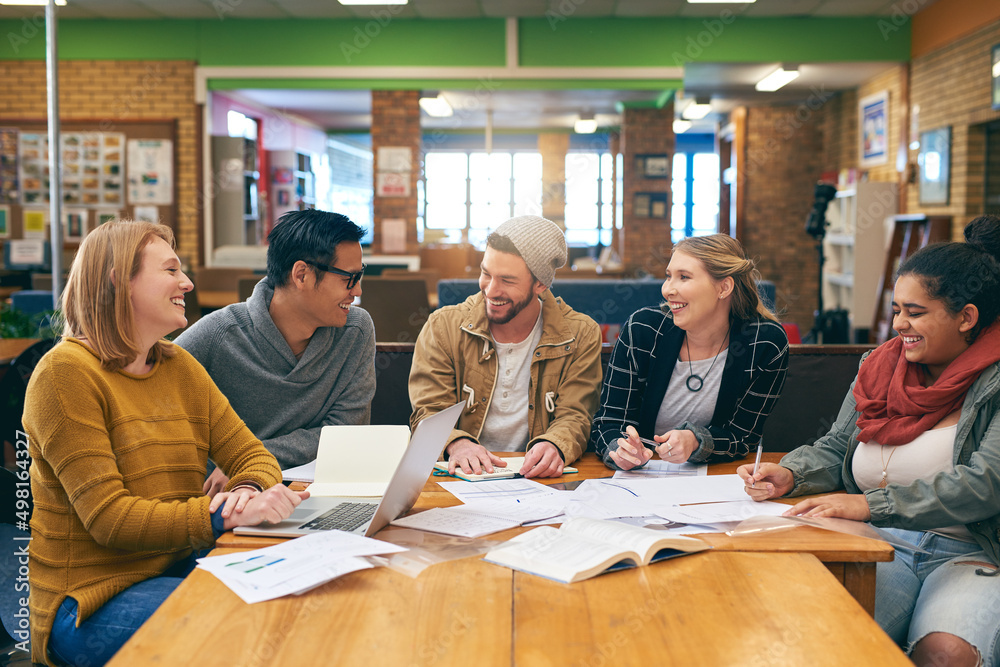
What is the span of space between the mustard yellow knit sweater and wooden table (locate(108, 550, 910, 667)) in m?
0.27

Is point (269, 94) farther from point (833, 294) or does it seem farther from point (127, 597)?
point (127, 597)

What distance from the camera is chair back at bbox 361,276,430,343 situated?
5.46 metres

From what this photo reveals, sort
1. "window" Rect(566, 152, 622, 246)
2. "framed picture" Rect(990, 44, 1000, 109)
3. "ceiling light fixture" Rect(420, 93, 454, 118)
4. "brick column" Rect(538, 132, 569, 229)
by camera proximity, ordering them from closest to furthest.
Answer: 1. "framed picture" Rect(990, 44, 1000, 109)
2. "ceiling light fixture" Rect(420, 93, 454, 118)
3. "brick column" Rect(538, 132, 569, 229)
4. "window" Rect(566, 152, 622, 246)

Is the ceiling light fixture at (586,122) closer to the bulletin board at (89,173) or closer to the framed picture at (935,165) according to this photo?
the framed picture at (935,165)

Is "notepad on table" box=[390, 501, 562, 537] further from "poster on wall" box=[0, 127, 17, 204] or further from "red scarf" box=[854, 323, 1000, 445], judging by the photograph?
"poster on wall" box=[0, 127, 17, 204]

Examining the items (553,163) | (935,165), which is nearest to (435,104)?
(935,165)

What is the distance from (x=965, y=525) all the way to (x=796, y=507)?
456 mm

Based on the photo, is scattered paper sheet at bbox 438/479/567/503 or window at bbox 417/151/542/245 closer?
scattered paper sheet at bbox 438/479/567/503

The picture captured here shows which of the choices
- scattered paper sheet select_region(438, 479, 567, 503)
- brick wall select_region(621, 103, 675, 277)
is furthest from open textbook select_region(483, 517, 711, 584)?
brick wall select_region(621, 103, 675, 277)

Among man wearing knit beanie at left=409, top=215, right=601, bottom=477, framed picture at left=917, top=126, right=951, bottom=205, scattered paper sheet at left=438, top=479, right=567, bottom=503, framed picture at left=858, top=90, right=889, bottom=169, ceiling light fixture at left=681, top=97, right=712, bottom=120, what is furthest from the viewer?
ceiling light fixture at left=681, top=97, right=712, bottom=120

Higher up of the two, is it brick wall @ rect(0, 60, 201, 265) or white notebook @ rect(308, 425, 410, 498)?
brick wall @ rect(0, 60, 201, 265)

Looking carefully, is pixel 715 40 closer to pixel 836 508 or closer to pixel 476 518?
pixel 836 508

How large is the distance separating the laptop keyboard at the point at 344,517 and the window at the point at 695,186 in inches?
601

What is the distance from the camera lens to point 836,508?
5.39ft
